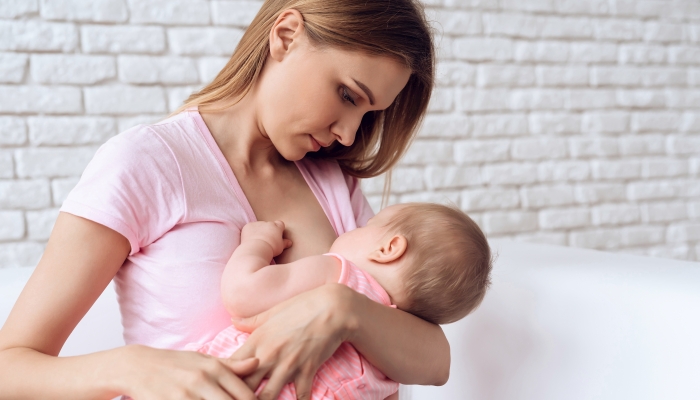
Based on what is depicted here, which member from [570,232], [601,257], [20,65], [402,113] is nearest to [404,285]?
[402,113]

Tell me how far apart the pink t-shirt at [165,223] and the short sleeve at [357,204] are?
34 cm

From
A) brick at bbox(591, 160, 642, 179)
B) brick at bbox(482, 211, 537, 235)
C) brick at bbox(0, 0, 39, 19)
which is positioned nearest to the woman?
brick at bbox(0, 0, 39, 19)

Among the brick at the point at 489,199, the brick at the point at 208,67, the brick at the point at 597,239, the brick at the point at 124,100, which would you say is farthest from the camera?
the brick at the point at 597,239

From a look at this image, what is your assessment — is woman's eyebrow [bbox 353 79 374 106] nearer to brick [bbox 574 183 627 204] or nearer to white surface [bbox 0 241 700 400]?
white surface [bbox 0 241 700 400]

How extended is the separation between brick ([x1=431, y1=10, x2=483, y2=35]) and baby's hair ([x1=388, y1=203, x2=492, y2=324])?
55.5 inches

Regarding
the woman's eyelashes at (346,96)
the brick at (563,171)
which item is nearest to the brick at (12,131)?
the woman's eyelashes at (346,96)

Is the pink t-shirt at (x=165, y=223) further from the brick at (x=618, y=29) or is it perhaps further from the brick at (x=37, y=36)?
the brick at (x=618, y=29)

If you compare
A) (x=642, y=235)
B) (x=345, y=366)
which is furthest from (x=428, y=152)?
(x=345, y=366)

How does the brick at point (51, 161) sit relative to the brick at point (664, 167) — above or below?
above

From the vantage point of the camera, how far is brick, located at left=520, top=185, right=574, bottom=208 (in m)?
2.59

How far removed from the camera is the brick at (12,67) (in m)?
1.78

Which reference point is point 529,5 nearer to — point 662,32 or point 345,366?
point 662,32

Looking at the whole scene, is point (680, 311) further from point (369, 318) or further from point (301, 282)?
point (301, 282)

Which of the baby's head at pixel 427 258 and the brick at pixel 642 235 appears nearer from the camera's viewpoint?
the baby's head at pixel 427 258
